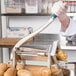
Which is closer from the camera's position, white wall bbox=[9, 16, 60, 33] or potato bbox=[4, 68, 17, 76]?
potato bbox=[4, 68, 17, 76]

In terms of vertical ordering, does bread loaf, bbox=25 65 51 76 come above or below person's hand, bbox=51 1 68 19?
below

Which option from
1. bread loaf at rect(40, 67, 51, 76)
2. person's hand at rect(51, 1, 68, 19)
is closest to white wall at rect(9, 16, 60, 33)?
person's hand at rect(51, 1, 68, 19)

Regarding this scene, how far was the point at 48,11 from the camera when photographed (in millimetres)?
2107

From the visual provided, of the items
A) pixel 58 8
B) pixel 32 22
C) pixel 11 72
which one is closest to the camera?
pixel 11 72

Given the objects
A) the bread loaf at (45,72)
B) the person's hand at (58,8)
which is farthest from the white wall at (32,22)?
the bread loaf at (45,72)

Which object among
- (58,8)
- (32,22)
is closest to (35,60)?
(58,8)

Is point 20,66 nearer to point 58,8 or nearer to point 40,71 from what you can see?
point 40,71

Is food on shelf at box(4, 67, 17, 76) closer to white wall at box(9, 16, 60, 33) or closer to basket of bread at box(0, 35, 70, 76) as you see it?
basket of bread at box(0, 35, 70, 76)

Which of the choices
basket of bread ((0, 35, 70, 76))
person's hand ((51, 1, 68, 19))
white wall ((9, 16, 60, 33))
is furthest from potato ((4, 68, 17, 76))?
white wall ((9, 16, 60, 33))

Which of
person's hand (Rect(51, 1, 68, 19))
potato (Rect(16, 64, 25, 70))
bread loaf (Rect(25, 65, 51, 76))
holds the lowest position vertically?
bread loaf (Rect(25, 65, 51, 76))

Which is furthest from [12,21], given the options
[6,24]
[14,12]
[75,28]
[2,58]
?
[75,28]

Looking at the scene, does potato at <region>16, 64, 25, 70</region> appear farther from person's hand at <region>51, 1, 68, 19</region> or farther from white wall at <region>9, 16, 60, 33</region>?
white wall at <region>9, 16, 60, 33</region>

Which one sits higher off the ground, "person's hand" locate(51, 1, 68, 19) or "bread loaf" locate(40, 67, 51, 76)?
"person's hand" locate(51, 1, 68, 19)

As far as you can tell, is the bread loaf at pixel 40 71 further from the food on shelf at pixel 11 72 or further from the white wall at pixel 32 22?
the white wall at pixel 32 22
